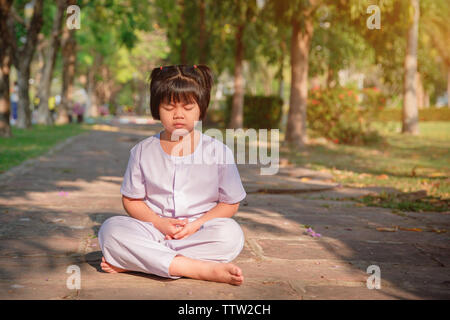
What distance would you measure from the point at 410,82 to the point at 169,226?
771 inches

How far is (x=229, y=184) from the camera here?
3.54m

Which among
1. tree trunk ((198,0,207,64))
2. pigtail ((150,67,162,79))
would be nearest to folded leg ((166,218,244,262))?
pigtail ((150,67,162,79))

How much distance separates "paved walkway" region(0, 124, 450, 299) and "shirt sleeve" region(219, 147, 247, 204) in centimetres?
45

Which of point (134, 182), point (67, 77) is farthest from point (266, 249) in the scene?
point (67, 77)

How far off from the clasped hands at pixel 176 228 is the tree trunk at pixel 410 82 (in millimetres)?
19272

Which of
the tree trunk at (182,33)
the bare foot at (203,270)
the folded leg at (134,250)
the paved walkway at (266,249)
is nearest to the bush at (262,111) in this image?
the tree trunk at (182,33)

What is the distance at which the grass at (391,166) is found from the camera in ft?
21.8

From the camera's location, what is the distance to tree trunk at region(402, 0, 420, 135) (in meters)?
21.1

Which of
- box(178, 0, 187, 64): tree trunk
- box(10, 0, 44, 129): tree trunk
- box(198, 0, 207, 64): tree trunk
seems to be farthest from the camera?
box(178, 0, 187, 64): tree trunk

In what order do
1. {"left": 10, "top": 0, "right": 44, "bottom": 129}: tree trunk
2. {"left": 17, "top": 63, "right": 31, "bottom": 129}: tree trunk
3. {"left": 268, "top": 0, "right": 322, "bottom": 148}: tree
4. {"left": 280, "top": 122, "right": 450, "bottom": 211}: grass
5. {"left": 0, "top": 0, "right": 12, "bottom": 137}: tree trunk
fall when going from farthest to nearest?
{"left": 17, "top": 63, "right": 31, "bottom": 129}: tree trunk
{"left": 10, "top": 0, "right": 44, "bottom": 129}: tree trunk
{"left": 0, "top": 0, "right": 12, "bottom": 137}: tree trunk
{"left": 268, "top": 0, "right": 322, "bottom": 148}: tree
{"left": 280, "top": 122, "right": 450, "bottom": 211}: grass

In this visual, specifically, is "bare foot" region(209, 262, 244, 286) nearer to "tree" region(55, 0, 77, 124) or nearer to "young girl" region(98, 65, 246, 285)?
"young girl" region(98, 65, 246, 285)

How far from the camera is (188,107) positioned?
11.2ft
